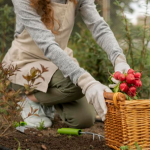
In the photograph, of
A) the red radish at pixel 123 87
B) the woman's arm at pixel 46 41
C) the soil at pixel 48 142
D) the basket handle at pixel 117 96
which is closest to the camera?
the basket handle at pixel 117 96

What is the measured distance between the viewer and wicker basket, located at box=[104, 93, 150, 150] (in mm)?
1676

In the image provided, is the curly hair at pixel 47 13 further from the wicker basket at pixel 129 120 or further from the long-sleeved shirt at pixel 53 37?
the wicker basket at pixel 129 120

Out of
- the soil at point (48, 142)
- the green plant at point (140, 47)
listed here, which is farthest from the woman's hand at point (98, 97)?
the green plant at point (140, 47)

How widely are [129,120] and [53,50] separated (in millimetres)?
768

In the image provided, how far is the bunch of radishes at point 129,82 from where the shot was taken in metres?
1.77

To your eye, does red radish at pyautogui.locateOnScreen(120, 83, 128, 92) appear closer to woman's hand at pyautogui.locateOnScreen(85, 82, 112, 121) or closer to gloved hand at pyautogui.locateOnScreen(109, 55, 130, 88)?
woman's hand at pyautogui.locateOnScreen(85, 82, 112, 121)

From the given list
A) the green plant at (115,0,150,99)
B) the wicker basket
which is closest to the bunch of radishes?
the wicker basket

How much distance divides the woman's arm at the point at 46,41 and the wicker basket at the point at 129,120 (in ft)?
1.23

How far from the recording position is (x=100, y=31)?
2.58 meters

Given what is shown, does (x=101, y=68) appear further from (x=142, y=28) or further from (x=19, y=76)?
(x=19, y=76)

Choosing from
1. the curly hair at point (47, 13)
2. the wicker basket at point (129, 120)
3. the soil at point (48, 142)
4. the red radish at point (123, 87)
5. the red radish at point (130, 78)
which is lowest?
the soil at point (48, 142)

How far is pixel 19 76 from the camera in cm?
260

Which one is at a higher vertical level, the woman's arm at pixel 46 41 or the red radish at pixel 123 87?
the woman's arm at pixel 46 41

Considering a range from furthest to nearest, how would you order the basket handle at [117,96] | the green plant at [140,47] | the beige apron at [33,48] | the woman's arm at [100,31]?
the green plant at [140,47]
the beige apron at [33,48]
the woman's arm at [100,31]
the basket handle at [117,96]
